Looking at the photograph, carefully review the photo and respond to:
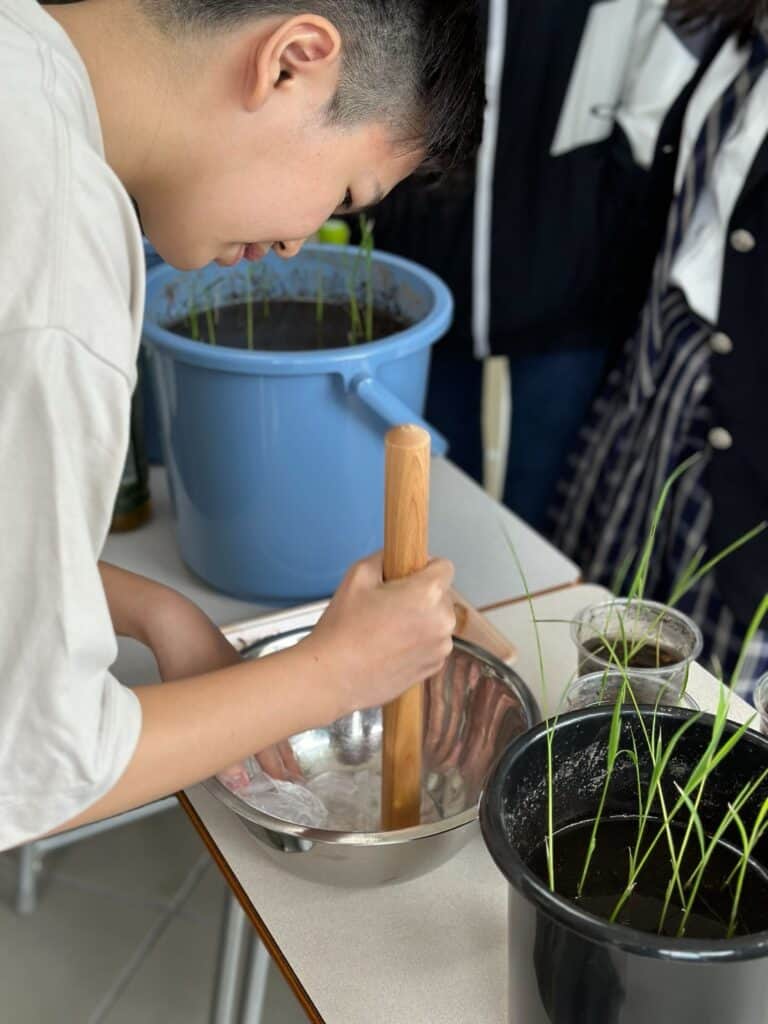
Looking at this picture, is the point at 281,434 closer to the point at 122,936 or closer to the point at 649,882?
the point at 649,882

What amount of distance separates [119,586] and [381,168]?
41 cm

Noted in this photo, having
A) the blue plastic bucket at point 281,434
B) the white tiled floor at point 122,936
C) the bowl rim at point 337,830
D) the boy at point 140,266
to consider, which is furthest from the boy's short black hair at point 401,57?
the white tiled floor at point 122,936

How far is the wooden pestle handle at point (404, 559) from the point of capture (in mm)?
744

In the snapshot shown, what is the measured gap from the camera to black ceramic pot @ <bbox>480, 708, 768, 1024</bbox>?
20.9 inches

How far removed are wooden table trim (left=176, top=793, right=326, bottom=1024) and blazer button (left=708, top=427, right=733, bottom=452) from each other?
94 centimetres

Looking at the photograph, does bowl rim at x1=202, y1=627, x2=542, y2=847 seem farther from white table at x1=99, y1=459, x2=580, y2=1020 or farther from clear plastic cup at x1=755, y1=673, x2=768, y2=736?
white table at x1=99, y1=459, x2=580, y2=1020

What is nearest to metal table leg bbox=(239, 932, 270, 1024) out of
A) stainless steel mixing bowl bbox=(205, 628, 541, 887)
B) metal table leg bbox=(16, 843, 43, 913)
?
stainless steel mixing bowl bbox=(205, 628, 541, 887)

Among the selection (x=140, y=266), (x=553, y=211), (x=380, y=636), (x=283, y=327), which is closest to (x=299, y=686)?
(x=380, y=636)

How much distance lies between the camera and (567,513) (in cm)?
187

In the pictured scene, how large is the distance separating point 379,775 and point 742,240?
0.89 m

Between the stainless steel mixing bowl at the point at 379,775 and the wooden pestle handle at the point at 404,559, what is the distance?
0.03 meters

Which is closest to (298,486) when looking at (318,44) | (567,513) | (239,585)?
(239,585)

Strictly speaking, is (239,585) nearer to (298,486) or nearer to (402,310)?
(298,486)

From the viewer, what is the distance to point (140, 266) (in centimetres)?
65
